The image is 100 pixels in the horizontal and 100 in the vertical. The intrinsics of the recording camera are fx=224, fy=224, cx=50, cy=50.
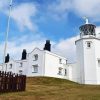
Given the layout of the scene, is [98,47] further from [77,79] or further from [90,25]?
[77,79]

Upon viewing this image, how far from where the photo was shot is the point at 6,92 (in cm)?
2228

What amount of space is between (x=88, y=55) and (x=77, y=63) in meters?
4.34

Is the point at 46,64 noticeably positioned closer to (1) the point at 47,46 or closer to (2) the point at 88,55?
(1) the point at 47,46

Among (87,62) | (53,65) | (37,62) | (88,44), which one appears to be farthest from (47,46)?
(87,62)

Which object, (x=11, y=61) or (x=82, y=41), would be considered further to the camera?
(x=11, y=61)

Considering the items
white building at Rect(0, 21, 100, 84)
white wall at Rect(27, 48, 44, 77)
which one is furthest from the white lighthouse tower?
white wall at Rect(27, 48, 44, 77)

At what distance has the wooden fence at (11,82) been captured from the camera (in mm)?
21891

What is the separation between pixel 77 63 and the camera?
56.0 m

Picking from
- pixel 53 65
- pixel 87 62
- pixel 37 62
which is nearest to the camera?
pixel 87 62

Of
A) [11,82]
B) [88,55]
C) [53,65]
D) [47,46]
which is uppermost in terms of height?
[47,46]

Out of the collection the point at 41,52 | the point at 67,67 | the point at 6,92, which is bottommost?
the point at 6,92

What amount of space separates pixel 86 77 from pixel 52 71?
455 inches

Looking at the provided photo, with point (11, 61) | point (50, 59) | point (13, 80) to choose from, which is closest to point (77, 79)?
point (50, 59)

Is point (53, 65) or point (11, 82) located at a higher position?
point (53, 65)
